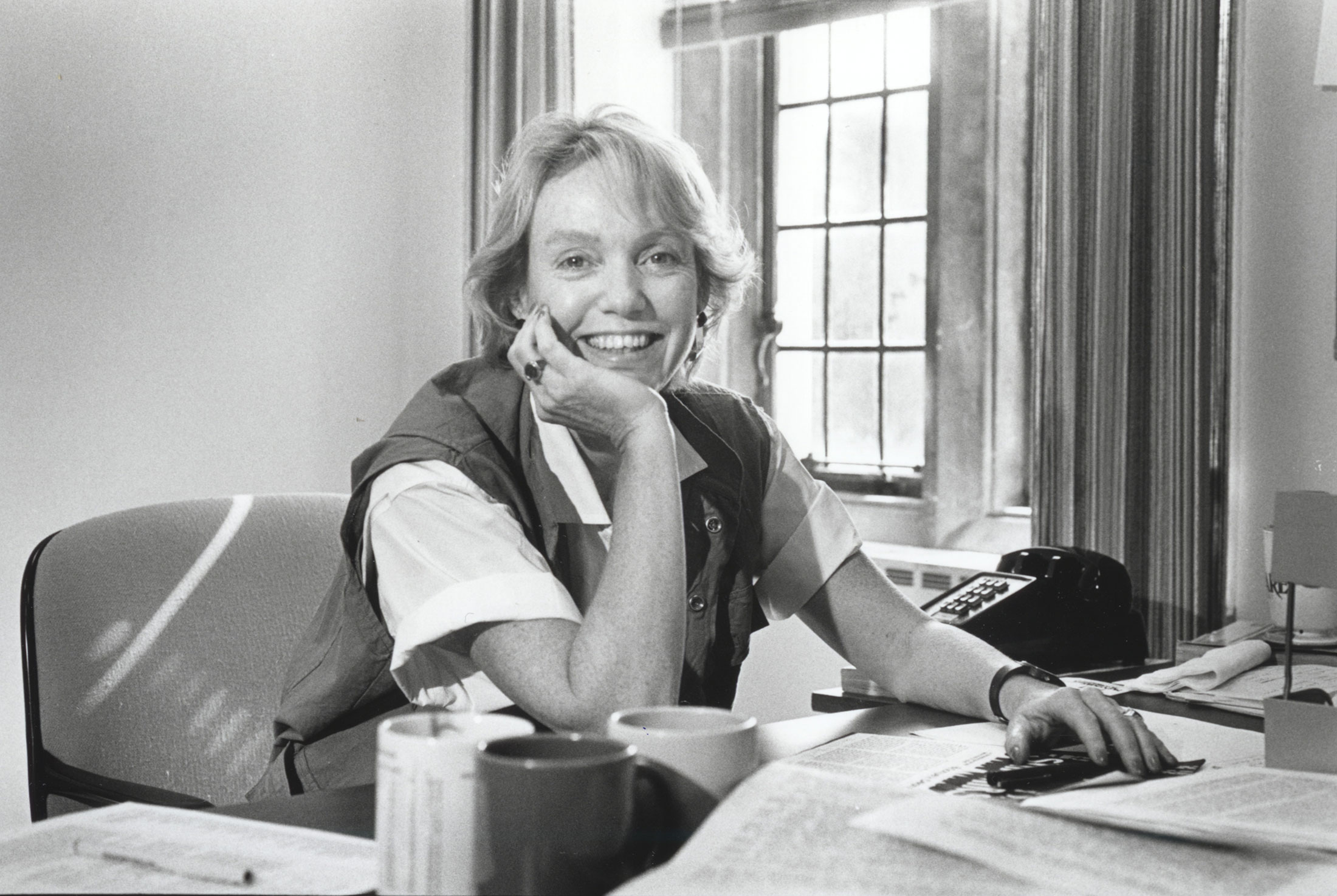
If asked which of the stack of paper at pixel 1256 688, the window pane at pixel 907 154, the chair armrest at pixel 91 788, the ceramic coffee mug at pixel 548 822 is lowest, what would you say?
the chair armrest at pixel 91 788

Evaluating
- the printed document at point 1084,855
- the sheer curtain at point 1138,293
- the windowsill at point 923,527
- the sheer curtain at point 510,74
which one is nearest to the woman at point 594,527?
the printed document at point 1084,855

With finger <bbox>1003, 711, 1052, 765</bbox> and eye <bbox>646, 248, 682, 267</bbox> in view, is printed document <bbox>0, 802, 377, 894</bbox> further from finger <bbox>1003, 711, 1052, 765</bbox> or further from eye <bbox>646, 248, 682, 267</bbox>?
eye <bbox>646, 248, 682, 267</bbox>

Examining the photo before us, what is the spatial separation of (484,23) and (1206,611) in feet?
6.99

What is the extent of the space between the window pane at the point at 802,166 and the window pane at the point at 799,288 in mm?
46

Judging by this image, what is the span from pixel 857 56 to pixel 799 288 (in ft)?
1.76

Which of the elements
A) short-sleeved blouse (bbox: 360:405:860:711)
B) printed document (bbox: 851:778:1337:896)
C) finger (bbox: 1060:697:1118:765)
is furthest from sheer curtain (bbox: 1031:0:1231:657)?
printed document (bbox: 851:778:1337:896)

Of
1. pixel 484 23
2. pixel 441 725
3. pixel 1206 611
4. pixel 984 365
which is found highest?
pixel 484 23

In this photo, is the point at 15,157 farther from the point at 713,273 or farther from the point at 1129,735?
the point at 1129,735

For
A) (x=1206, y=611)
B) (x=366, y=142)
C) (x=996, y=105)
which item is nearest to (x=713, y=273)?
(x=1206, y=611)

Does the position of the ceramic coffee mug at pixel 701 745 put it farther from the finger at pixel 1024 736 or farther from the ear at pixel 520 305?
the ear at pixel 520 305

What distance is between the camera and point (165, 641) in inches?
56.9

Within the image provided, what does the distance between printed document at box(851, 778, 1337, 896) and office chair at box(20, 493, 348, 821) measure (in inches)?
32.9

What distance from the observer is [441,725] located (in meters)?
0.71

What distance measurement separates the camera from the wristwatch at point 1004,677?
4.19ft
